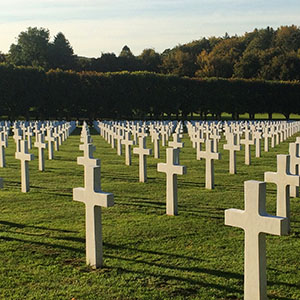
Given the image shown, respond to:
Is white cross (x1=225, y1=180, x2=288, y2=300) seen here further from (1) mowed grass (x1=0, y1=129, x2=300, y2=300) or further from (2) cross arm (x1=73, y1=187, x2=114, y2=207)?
(2) cross arm (x1=73, y1=187, x2=114, y2=207)

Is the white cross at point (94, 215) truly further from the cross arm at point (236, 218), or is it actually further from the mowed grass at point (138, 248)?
the cross arm at point (236, 218)

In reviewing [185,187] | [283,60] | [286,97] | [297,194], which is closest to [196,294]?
[297,194]

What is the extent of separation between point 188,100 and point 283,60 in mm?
26733

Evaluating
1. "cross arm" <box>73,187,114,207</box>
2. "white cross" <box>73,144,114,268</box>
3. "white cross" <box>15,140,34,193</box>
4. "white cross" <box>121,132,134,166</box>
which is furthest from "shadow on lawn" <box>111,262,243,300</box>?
"white cross" <box>121,132,134,166</box>

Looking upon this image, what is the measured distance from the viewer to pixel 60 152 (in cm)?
1939

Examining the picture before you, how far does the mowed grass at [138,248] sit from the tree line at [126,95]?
3964 centimetres

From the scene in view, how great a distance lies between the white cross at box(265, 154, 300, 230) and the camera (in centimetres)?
671

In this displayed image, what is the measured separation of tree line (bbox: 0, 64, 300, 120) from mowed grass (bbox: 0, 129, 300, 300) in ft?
130

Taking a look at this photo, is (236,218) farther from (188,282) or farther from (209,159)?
(209,159)

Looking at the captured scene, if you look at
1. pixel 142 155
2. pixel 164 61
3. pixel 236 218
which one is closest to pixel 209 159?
pixel 142 155

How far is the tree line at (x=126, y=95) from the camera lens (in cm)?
4869

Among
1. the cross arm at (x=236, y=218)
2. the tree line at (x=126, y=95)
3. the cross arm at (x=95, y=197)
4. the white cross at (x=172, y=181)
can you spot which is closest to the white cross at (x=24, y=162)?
the white cross at (x=172, y=181)

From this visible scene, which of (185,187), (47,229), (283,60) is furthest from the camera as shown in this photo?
(283,60)

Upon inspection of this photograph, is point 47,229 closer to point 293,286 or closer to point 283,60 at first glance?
point 293,286
